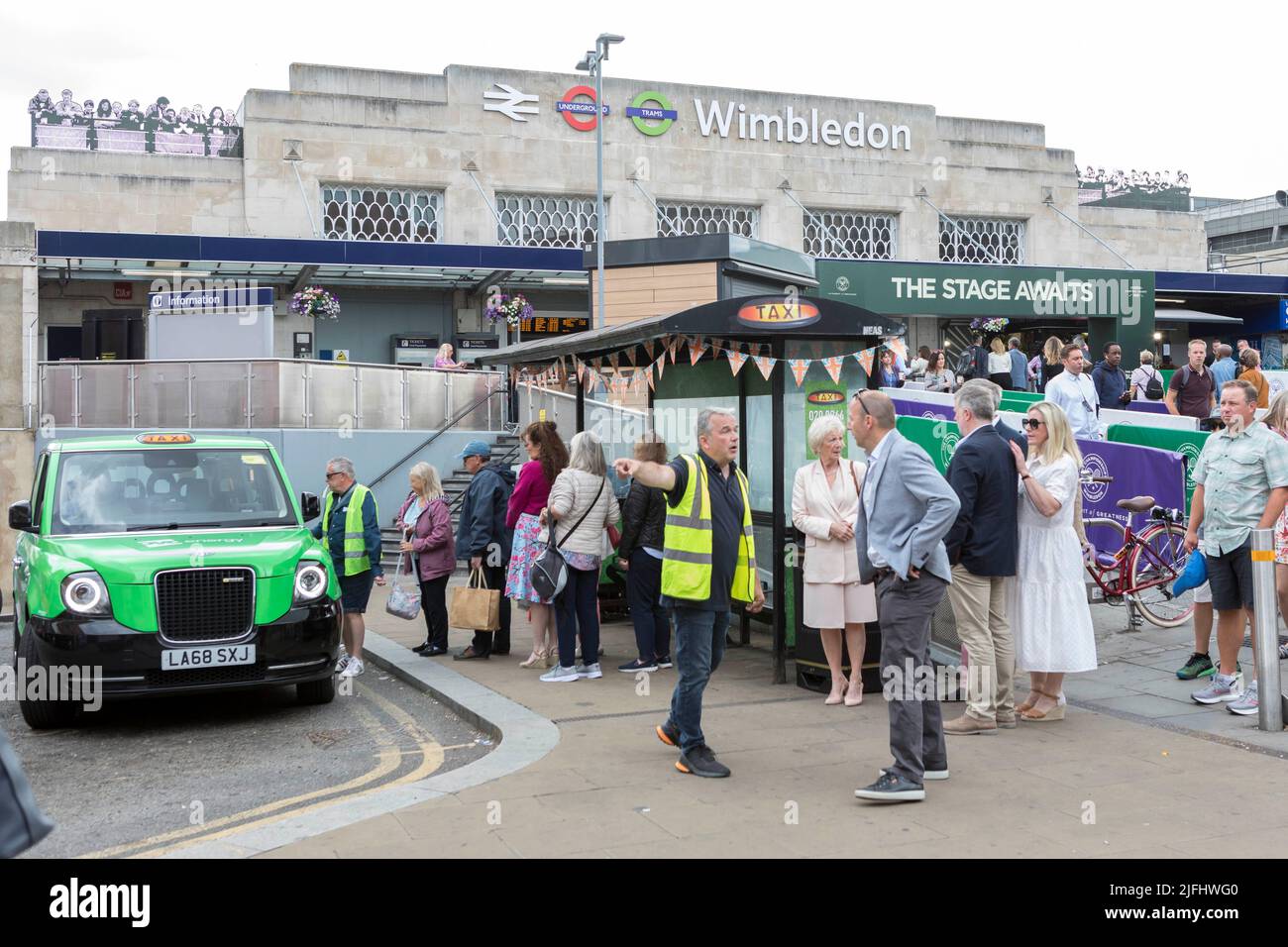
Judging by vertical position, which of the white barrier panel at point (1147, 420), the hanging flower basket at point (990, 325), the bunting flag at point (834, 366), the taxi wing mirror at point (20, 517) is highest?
the hanging flower basket at point (990, 325)

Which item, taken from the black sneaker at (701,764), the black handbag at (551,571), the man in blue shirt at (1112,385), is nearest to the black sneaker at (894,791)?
the black sneaker at (701,764)

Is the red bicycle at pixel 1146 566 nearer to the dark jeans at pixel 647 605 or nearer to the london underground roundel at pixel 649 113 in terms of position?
the dark jeans at pixel 647 605

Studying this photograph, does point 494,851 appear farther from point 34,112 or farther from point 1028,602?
point 34,112

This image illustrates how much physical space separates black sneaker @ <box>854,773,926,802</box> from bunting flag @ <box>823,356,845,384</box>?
376 centimetres

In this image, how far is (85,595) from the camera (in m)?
7.91

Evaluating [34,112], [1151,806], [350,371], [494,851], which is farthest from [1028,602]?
[34,112]

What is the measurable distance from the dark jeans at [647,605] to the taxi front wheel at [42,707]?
12.5ft

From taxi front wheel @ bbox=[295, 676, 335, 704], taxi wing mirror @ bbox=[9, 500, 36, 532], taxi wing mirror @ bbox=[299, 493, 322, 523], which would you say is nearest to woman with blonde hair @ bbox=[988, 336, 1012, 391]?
taxi wing mirror @ bbox=[299, 493, 322, 523]

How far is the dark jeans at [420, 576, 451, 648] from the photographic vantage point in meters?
10.4

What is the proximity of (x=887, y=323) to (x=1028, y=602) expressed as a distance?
90.2 inches

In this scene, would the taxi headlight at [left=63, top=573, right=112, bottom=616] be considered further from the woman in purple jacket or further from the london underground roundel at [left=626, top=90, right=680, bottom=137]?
the london underground roundel at [left=626, top=90, right=680, bottom=137]

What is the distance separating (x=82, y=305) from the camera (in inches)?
1109

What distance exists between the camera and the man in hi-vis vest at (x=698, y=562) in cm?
640

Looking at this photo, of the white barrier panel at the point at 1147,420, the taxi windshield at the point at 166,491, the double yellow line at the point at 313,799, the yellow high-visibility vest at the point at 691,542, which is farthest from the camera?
the white barrier panel at the point at 1147,420
